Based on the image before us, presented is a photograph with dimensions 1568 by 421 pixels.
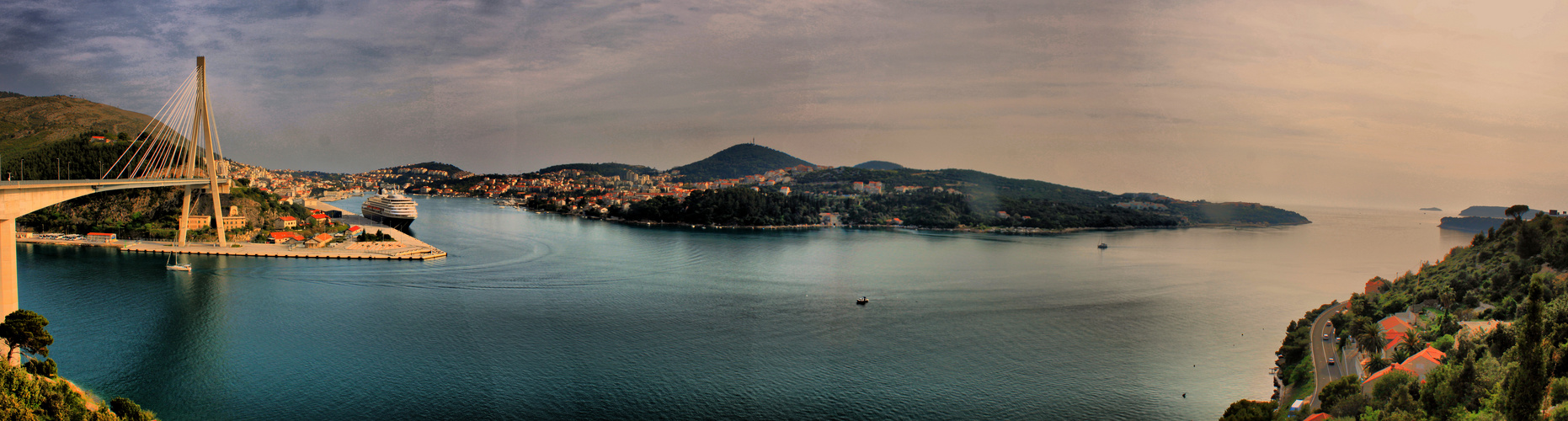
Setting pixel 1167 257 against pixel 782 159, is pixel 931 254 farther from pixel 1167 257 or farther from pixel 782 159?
pixel 782 159

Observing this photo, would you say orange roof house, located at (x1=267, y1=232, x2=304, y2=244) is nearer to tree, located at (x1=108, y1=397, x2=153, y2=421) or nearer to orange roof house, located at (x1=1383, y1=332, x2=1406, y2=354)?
tree, located at (x1=108, y1=397, x2=153, y2=421)

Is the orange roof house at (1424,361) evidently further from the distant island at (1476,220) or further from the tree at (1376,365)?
the distant island at (1476,220)

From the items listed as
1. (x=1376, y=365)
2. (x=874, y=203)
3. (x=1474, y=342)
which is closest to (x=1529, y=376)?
(x=1474, y=342)

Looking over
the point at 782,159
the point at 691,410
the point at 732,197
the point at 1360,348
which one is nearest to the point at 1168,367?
the point at 1360,348

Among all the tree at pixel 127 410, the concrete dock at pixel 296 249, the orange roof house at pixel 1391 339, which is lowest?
the tree at pixel 127 410

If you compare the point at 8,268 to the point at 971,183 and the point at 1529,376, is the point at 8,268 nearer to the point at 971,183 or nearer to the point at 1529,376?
the point at 1529,376

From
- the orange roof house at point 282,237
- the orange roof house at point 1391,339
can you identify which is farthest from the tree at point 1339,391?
the orange roof house at point 282,237
